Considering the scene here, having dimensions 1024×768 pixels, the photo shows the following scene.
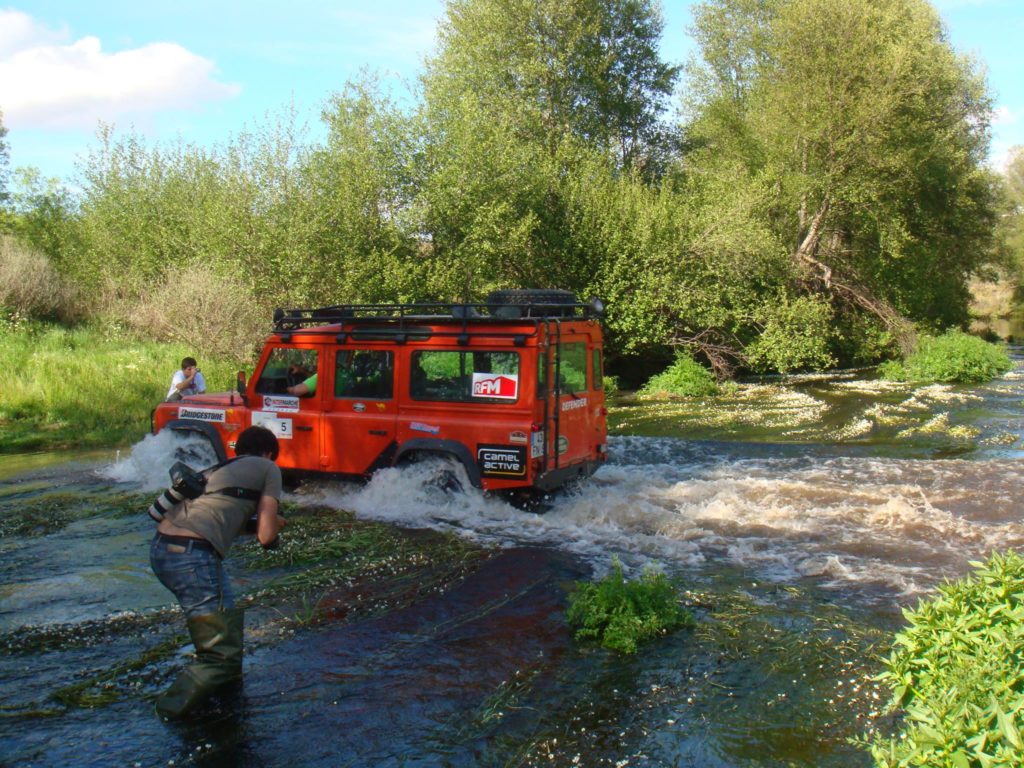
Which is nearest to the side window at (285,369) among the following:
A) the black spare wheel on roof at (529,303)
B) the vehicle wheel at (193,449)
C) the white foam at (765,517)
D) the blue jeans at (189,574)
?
the vehicle wheel at (193,449)

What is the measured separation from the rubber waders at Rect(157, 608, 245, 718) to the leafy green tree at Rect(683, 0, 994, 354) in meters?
21.9

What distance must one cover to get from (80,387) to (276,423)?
10.0 metres

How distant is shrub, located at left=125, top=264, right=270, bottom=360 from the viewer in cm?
2194

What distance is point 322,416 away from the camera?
10.5m

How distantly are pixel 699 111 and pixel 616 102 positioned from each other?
13.6ft

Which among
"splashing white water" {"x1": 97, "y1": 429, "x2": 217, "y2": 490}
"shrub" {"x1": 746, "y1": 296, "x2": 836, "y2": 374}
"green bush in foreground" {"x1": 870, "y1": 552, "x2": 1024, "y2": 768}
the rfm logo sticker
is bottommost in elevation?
"splashing white water" {"x1": 97, "y1": 429, "x2": 217, "y2": 490}

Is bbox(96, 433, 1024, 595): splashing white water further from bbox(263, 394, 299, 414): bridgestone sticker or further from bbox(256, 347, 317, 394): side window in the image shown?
bbox(256, 347, 317, 394): side window

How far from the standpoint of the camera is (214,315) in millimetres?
22047

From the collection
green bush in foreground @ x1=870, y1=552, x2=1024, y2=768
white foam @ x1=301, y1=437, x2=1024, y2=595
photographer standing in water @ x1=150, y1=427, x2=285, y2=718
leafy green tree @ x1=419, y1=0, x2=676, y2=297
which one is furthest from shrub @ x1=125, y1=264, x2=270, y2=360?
green bush in foreground @ x1=870, y1=552, x2=1024, y2=768

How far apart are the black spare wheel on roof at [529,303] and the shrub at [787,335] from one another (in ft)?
51.4

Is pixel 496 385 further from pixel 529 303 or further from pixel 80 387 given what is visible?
pixel 80 387

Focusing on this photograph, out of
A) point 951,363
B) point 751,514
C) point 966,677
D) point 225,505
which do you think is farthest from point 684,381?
point 966,677

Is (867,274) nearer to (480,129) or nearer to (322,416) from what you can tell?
(480,129)

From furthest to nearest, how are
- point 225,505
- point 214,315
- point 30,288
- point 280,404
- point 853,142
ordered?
point 853,142, point 30,288, point 214,315, point 280,404, point 225,505
